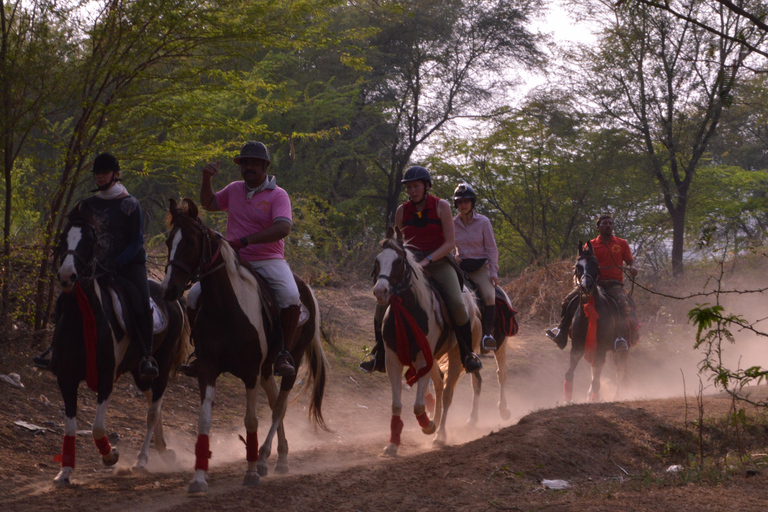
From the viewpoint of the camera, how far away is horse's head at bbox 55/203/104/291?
5.77 metres

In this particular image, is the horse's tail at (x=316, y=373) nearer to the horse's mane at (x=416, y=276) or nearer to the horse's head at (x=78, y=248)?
the horse's mane at (x=416, y=276)

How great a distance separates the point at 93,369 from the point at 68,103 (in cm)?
438

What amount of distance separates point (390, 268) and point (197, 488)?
277cm

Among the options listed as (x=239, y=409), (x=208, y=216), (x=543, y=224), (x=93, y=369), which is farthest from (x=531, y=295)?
(x=93, y=369)

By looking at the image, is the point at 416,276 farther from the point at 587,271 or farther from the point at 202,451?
the point at 587,271

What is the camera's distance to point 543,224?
27.4 m

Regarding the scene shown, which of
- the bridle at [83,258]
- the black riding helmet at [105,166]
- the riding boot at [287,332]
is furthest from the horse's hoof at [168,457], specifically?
the black riding helmet at [105,166]

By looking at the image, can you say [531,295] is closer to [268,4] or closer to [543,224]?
[543,224]

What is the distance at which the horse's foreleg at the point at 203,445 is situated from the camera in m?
5.70

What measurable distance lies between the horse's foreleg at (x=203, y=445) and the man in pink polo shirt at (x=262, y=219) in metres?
0.75

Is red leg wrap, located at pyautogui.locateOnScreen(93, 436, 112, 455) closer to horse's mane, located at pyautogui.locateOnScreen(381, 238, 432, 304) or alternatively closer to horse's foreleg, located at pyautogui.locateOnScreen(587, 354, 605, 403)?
horse's mane, located at pyautogui.locateOnScreen(381, 238, 432, 304)

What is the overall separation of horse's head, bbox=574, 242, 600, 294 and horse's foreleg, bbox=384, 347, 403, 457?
441 centimetres

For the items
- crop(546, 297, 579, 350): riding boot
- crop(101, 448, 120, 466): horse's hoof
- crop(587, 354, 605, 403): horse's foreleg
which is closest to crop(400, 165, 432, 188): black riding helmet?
crop(101, 448, 120, 466): horse's hoof

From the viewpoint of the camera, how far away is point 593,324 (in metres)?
11.5
